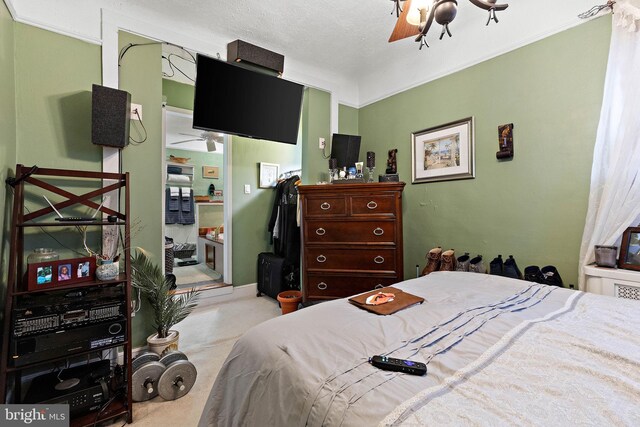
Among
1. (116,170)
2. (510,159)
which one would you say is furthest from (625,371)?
(116,170)

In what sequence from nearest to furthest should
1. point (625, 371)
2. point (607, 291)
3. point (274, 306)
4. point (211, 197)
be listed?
point (625, 371), point (607, 291), point (274, 306), point (211, 197)

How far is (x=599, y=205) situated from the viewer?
67.6 inches

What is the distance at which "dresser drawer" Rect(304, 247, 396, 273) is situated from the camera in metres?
2.42

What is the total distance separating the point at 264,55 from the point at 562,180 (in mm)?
2485

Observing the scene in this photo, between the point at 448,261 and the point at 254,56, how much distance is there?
7.81ft

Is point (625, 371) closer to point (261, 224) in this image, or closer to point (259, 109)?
point (259, 109)

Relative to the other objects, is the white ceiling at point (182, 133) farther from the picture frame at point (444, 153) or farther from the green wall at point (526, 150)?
the green wall at point (526, 150)

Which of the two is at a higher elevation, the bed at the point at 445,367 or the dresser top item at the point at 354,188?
the dresser top item at the point at 354,188

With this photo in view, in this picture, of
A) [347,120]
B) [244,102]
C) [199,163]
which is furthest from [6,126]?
[199,163]

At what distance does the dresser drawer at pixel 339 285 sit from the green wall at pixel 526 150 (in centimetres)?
62

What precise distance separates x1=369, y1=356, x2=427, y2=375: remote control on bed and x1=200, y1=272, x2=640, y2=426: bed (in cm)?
2

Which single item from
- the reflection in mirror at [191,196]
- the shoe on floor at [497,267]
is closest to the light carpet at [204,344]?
the reflection in mirror at [191,196]

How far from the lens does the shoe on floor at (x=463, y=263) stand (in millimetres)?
2278

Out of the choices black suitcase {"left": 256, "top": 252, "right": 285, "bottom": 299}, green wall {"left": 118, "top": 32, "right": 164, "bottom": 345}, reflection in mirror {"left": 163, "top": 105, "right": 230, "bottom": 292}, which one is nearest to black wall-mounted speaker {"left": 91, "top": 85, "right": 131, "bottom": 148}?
green wall {"left": 118, "top": 32, "right": 164, "bottom": 345}
